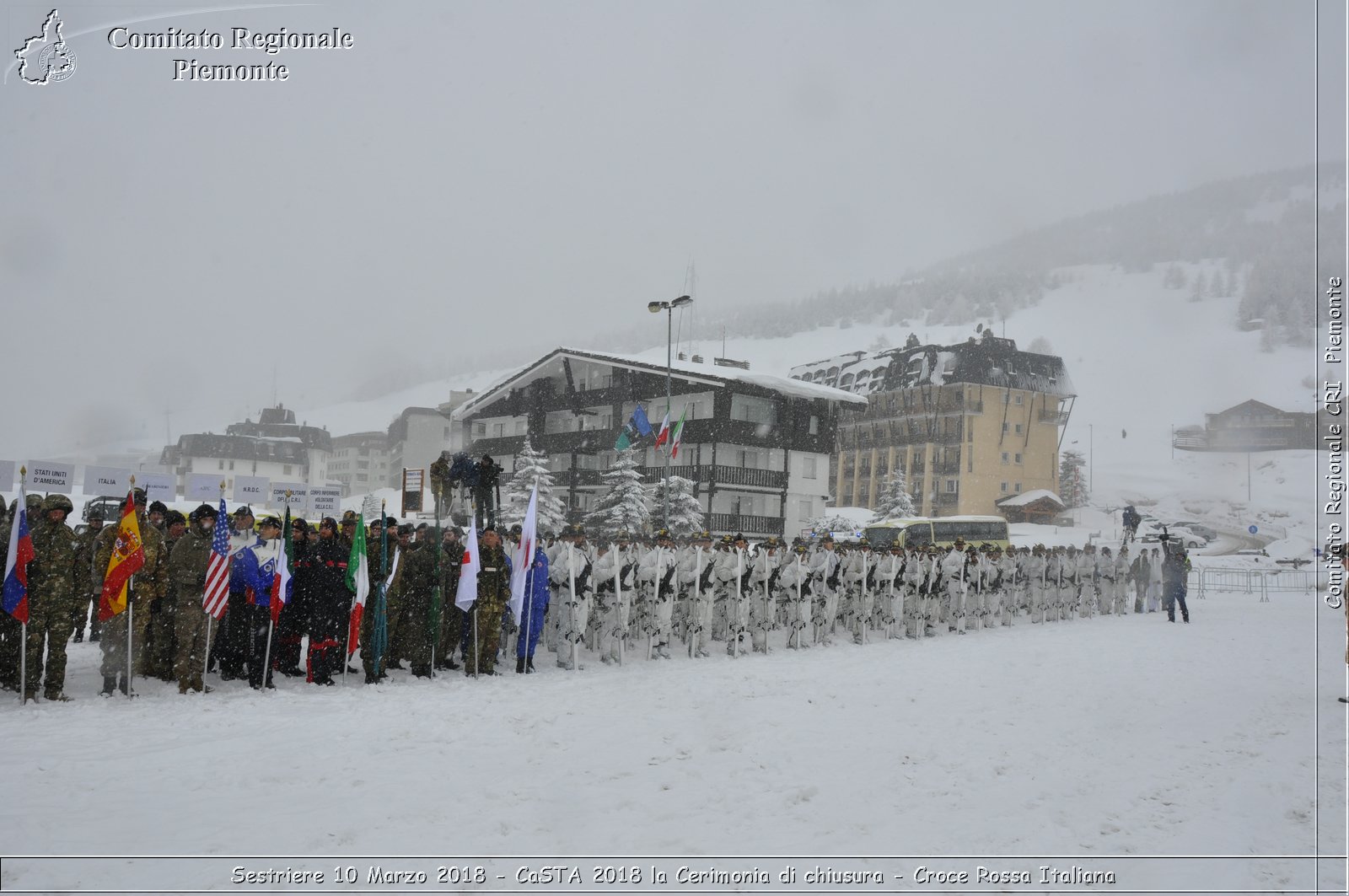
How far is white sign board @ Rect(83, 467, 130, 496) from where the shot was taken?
17078mm

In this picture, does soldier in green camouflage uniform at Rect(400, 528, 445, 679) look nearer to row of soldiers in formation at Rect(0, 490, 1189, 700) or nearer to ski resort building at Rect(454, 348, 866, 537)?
row of soldiers in formation at Rect(0, 490, 1189, 700)

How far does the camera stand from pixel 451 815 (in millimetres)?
6543

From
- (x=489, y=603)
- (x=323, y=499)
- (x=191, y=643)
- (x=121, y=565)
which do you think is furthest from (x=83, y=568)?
(x=323, y=499)

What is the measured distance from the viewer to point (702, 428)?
46.3 metres

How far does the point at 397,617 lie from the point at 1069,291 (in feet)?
637

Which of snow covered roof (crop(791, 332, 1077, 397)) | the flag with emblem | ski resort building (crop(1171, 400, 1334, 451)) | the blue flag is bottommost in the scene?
the flag with emblem

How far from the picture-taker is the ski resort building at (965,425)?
2840 inches

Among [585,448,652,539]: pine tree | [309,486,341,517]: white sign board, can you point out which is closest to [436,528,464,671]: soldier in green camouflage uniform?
[309,486,341,517]: white sign board

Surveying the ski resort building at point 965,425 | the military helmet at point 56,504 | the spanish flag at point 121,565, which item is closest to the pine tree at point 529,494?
the spanish flag at point 121,565

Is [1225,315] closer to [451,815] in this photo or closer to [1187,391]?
[1187,391]

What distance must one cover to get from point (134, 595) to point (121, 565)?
1.79ft

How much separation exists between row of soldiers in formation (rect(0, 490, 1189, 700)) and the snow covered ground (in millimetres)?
646

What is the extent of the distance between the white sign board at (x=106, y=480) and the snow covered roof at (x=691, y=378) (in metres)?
27.9

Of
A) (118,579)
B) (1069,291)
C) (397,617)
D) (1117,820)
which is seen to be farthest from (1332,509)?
(1069,291)
